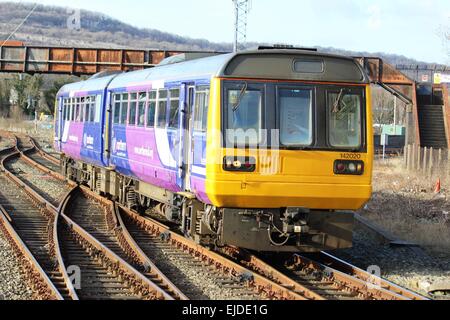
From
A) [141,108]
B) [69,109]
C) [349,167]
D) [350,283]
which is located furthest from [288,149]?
[69,109]

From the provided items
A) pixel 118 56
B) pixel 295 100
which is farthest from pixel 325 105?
pixel 118 56

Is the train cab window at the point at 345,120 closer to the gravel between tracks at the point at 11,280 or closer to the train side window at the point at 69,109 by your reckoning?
the gravel between tracks at the point at 11,280

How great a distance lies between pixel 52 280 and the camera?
8.98 m

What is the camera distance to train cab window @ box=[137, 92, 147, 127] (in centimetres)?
1290

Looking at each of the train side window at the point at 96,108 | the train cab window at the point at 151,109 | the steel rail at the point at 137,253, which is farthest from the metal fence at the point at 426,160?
the train cab window at the point at 151,109

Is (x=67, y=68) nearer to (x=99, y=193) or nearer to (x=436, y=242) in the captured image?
(x=99, y=193)

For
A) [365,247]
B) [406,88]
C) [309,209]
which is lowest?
[365,247]

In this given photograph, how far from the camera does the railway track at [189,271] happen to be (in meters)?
8.62

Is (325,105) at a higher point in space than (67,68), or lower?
lower

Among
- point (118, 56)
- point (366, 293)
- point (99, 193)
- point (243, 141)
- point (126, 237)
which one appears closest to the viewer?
point (366, 293)

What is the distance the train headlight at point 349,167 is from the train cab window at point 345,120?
22 cm

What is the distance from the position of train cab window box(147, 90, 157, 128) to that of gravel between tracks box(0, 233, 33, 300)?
3.13 metres
